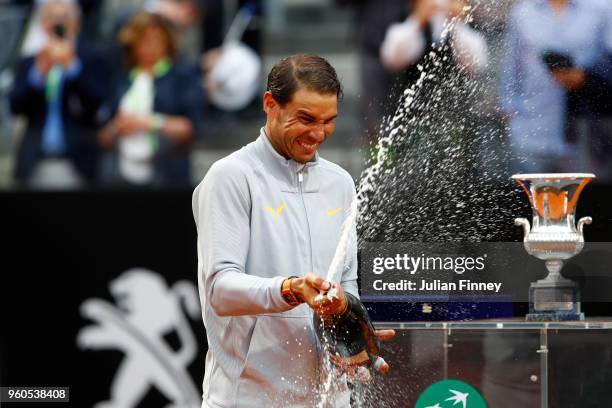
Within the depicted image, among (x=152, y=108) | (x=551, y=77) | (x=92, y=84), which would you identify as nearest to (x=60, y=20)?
(x=92, y=84)

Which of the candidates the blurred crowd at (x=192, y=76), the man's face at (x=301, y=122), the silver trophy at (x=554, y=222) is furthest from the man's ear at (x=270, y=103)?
the blurred crowd at (x=192, y=76)

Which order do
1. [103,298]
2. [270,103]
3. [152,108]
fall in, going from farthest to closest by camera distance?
[152,108]
[103,298]
[270,103]

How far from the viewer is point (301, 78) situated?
211 cm

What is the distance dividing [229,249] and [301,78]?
13.9 inches

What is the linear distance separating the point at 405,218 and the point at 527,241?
423 millimetres

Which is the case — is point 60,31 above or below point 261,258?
above

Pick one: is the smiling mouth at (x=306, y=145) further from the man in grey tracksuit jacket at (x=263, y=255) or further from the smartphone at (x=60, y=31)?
the smartphone at (x=60, y=31)

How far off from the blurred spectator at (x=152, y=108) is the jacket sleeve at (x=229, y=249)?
106 inches

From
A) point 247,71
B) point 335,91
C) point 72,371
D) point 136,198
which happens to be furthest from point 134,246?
point 335,91

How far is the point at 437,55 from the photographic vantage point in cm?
420

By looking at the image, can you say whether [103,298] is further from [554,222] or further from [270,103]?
[270,103]

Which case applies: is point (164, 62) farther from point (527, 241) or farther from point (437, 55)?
point (527, 241)

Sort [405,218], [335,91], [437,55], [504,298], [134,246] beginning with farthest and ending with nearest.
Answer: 1. [134,246]
2. [437,55]
3. [405,218]
4. [504,298]
5. [335,91]

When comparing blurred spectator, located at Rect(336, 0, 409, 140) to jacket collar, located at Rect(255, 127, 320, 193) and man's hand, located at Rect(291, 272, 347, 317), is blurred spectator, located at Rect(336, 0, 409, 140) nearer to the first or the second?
jacket collar, located at Rect(255, 127, 320, 193)
